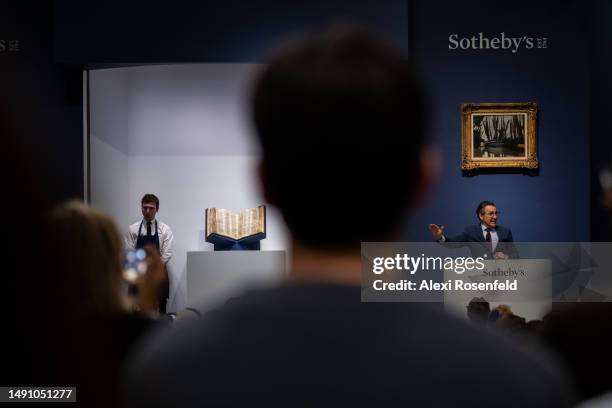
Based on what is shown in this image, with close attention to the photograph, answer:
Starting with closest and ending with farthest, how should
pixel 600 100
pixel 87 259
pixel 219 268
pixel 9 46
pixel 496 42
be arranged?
pixel 87 259
pixel 9 46
pixel 496 42
pixel 600 100
pixel 219 268

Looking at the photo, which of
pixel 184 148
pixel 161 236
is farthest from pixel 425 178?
pixel 184 148

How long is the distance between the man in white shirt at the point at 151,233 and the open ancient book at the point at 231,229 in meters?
0.51

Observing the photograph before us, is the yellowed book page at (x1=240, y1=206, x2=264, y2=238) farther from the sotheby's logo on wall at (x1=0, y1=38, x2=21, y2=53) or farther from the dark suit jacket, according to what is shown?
the sotheby's logo on wall at (x1=0, y1=38, x2=21, y2=53)

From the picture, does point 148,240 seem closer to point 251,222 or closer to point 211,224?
point 211,224

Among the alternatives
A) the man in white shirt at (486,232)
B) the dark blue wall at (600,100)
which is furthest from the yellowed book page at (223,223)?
the dark blue wall at (600,100)

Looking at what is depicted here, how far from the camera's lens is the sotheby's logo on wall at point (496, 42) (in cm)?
729

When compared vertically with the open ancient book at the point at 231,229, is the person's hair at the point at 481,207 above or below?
above

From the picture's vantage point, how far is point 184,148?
10.1 metres

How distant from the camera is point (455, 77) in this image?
7.41 meters

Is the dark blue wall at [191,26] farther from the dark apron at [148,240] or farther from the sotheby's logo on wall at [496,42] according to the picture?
the dark apron at [148,240]

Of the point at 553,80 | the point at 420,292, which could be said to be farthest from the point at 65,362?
the point at 553,80

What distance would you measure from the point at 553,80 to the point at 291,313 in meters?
7.22

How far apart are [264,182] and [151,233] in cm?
852

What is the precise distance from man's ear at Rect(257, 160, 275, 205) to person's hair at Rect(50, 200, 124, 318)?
50.1 inches
